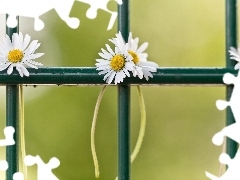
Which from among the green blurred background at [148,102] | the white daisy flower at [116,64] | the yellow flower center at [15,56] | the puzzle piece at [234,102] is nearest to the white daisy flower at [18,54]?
the yellow flower center at [15,56]

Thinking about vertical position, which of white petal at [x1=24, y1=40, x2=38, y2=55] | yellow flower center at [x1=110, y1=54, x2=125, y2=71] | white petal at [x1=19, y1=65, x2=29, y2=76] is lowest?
white petal at [x1=19, y1=65, x2=29, y2=76]

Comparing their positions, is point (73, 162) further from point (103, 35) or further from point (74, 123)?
point (103, 35)

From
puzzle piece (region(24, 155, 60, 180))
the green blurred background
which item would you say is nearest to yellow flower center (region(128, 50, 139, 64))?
puzzle piece (region(24, 155, 60, 180))

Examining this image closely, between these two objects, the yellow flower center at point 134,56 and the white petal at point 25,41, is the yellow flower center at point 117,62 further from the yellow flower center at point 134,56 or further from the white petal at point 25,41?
the white petal at point 25,41

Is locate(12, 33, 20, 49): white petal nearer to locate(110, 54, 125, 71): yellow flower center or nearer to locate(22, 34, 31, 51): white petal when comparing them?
locate(22, 34, 31, 51): white petal

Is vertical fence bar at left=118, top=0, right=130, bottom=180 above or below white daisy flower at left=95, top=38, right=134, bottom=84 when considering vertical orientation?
below

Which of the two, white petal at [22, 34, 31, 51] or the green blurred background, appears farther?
the green blurred background
